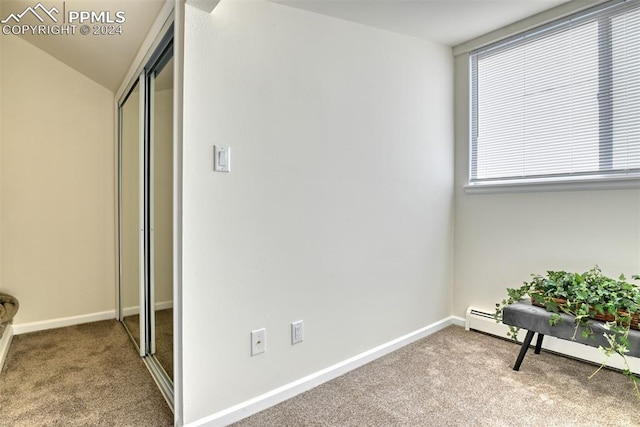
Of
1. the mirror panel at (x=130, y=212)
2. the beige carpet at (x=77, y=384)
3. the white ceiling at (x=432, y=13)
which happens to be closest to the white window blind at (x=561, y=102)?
the white ceiling at (x=432, y=13)

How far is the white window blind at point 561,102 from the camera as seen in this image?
196cm

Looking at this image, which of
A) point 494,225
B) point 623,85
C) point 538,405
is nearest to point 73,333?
point 538,405

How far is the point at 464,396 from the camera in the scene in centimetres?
170

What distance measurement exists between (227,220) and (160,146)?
0.82 metres

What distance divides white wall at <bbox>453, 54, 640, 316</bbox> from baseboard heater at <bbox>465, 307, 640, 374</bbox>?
8 centimetres

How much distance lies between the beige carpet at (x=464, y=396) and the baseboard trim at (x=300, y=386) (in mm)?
35

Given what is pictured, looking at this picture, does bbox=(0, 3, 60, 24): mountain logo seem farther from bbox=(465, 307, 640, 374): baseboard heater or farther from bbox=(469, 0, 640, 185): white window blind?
bbox=(465, 307, 640, 374): baseboard heater

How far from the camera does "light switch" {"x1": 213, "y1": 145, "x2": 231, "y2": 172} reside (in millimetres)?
1463

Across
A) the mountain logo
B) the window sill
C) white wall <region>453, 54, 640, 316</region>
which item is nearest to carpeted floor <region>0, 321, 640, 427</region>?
white wall <region>453, 54, 640, 316</region>

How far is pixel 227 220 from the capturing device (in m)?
1.51

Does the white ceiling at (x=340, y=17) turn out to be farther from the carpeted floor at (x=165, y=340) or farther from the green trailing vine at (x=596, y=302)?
the green trailing vine at (x=596, y=302)

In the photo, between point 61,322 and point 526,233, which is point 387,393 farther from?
point 61,322

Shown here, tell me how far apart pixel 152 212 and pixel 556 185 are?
8.55ft

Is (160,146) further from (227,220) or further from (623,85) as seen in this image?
(623,85)
